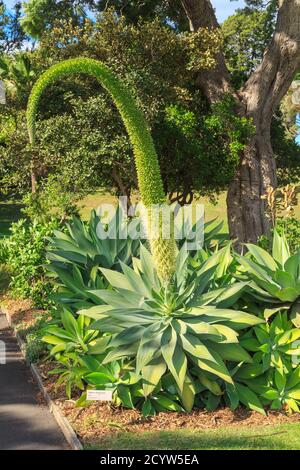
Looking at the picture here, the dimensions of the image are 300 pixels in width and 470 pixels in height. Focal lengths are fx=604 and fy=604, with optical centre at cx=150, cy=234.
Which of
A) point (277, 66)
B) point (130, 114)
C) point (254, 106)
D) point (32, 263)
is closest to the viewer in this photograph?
point (130, 114)

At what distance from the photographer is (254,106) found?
16.2m

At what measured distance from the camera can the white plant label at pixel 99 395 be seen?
18.1 ft

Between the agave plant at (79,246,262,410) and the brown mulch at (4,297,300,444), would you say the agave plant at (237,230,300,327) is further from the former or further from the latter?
the brown mulch at (4,297,300,444)

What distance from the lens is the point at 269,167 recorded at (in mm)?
16297

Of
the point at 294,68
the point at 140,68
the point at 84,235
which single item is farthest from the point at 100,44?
the point at 84,235

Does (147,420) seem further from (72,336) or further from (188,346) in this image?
(72,336)

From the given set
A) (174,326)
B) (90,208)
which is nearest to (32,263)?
(174,326)

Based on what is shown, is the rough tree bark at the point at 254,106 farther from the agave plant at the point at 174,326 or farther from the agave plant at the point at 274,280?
the agave plant at the point at 174,326

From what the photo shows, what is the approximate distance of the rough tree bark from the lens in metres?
15.9

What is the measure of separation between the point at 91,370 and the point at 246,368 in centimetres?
150

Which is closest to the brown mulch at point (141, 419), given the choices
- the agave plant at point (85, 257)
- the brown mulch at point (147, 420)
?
the brown mulch at point (147, 420)

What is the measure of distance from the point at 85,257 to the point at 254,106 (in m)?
10.2

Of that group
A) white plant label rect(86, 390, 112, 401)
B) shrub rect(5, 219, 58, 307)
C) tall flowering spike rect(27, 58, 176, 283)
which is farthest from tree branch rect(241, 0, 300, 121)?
tall flowering spike rect(27, 58, 176, 283)

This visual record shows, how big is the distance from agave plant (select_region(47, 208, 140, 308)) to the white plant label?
1.63 meters
